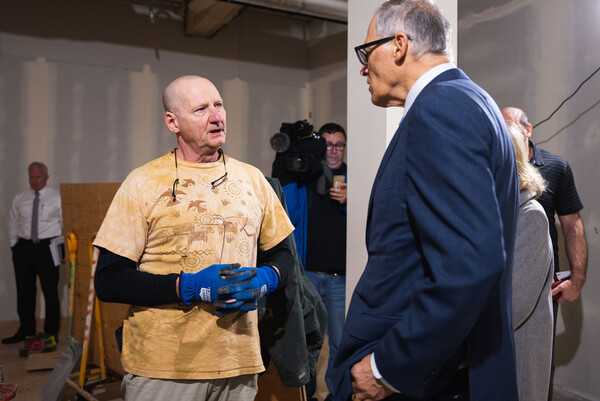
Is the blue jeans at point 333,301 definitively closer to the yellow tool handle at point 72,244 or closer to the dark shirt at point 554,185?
the dark shirt at point 554,185

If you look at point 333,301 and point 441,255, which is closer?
point 441,255

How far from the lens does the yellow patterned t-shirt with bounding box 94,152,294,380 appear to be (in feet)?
4.97

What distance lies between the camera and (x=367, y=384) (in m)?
1.00

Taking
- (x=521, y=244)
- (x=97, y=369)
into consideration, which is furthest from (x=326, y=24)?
(x=521, y=244)

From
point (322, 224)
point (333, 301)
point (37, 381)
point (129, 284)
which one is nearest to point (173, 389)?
point (129, 284)

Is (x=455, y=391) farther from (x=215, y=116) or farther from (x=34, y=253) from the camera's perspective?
(x=34, y=253)

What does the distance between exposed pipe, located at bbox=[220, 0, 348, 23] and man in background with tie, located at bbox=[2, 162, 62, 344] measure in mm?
2949

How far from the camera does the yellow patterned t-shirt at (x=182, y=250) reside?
4.97ft

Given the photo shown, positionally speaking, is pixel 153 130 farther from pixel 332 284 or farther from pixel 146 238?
pixel 146 238

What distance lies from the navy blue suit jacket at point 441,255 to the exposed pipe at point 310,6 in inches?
184

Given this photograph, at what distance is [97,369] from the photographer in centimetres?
339

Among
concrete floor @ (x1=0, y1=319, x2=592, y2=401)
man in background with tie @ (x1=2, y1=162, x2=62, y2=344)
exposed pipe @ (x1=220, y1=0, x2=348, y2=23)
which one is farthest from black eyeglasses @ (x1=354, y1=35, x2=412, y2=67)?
man in background with tie @ (x1=2, y1=162, x2=62, y2=344)

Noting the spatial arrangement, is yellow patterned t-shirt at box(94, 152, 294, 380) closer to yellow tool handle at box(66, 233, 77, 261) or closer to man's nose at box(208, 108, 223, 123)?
man's nose at box(208, 108, 223, 123)

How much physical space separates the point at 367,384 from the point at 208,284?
0.60m
